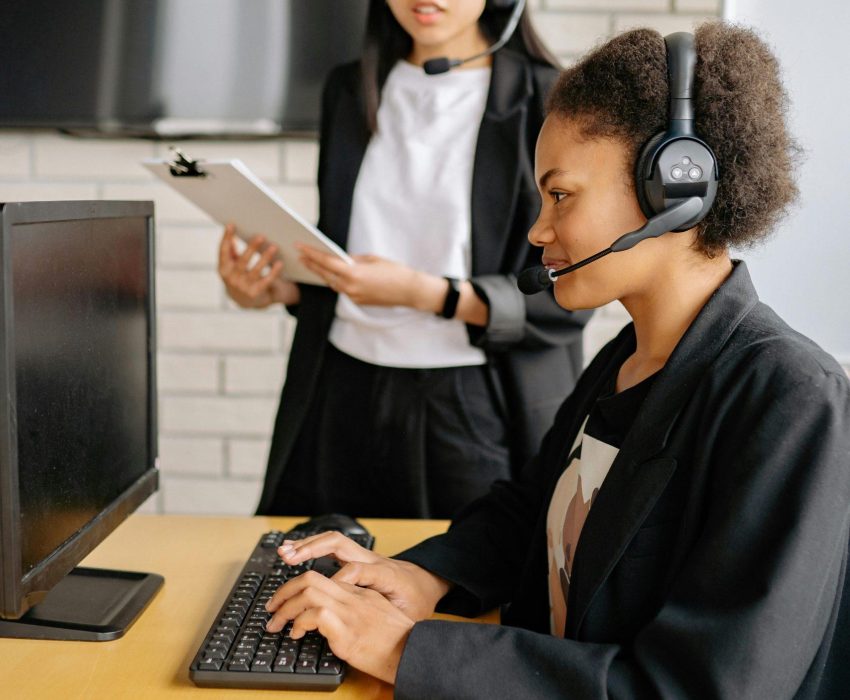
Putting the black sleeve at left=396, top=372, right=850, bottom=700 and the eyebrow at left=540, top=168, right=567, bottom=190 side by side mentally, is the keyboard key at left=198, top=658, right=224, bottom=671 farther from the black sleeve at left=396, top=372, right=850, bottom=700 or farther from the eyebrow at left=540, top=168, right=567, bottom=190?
the eyebrow at left=540, top=168, right=567, bottom=190

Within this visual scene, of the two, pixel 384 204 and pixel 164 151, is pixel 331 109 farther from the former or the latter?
pixel 164 151

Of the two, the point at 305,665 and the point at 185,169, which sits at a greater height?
the point at 185,169

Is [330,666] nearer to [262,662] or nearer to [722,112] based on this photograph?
[262,662]

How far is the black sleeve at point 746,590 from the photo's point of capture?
669 millimetres

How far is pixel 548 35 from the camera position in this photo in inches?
79.0

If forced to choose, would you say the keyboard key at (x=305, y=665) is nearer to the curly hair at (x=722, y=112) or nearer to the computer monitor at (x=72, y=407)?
the computer monitor at (x=72, y=407)

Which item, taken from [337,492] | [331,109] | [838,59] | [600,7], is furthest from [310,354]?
[838,59]

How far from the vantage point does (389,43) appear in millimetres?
1540

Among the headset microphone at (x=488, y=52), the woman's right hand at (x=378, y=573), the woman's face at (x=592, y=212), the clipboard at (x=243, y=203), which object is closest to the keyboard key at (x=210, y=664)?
the woman's right hand at (x=378, y=573)

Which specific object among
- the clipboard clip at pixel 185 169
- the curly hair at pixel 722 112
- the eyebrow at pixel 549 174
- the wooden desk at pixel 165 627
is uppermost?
the curly hair at pixel 722 112

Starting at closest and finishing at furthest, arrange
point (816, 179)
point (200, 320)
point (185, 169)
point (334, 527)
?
point (334, 527) → point (185, 169) → point (816, 179) → point (200, 320)

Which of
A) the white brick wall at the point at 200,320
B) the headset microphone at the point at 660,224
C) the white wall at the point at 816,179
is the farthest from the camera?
the white brick wall at the point at 200,320

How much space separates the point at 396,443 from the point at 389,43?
0.63 m

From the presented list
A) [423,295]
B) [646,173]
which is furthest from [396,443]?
[646,173]
